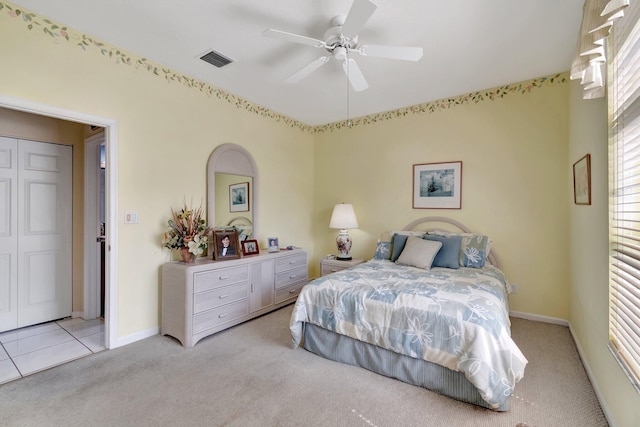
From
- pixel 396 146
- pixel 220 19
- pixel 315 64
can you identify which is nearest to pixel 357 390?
pixel 315 64

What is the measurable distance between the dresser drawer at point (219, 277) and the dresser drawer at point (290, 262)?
0.53m

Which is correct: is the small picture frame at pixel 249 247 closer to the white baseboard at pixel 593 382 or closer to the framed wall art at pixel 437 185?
the framed wall art at pixel 437 185

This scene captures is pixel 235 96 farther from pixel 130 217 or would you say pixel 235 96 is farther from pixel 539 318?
pixel 539 318

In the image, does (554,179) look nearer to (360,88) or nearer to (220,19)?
(360,88)

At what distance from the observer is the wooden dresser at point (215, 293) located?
2.68m

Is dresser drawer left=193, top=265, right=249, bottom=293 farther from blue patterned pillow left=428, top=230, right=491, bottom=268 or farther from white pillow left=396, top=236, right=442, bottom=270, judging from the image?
blue patterned pillow left=428, top=230, right=491, bottom=268

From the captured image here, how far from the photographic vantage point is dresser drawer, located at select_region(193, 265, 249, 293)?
8.96ft

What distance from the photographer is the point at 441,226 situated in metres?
3.79

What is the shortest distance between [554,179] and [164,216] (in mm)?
4093

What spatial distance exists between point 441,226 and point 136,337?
3.56 metres

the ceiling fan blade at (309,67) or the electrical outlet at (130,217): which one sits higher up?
the ceiling fan blade at (309,67)

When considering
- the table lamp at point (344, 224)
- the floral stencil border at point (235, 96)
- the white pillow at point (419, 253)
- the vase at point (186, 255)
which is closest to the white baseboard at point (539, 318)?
the white pillow at point (419, 253)

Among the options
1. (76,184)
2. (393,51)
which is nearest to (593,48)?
(393,51)

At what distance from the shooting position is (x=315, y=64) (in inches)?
92.6
